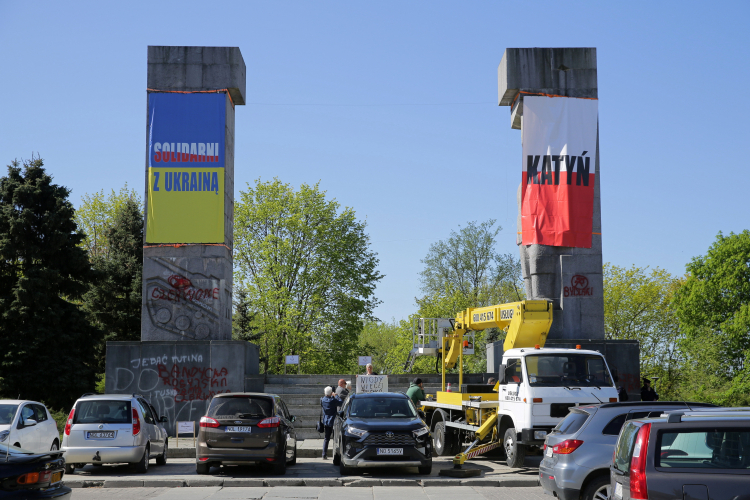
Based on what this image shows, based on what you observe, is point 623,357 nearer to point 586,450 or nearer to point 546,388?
point 546,388

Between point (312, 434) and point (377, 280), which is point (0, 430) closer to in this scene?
point (312, 434)

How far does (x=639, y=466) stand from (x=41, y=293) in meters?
26.8

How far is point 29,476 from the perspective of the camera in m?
8.19

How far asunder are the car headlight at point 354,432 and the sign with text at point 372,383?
27.0 feet

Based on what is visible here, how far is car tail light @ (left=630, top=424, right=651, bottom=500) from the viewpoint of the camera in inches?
247

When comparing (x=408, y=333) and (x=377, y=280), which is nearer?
(x=377, y=280)

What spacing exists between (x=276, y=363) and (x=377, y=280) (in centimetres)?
806

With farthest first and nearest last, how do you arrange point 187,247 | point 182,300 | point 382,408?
point 187,247
point 182,300
point 382,408

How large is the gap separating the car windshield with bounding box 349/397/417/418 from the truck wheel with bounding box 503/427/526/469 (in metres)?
1.98

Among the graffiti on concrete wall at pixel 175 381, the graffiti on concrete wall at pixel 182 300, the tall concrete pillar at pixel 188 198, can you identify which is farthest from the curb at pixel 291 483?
the tall concrete pillar at pixel 188 198

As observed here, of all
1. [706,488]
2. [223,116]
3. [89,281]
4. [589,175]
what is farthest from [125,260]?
[706,488]

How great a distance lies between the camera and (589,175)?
2473cm

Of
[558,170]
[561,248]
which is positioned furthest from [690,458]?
[558,170]

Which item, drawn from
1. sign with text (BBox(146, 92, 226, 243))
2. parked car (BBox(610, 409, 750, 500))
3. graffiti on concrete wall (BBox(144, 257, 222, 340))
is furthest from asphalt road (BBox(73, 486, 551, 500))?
sign with text (BBox(146, 92, 226, 243))
